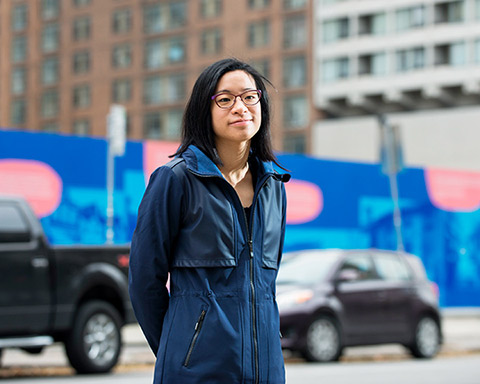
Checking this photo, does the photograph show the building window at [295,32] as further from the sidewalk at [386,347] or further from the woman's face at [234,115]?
the woman's face at [234,115]

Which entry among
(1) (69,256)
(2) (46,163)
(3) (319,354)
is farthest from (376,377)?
(2) (46,163)

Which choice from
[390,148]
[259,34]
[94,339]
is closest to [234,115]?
[94,339]

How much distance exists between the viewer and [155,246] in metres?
3.08

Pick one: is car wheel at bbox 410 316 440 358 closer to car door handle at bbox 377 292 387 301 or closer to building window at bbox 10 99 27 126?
car door handle at bbox 377 292 387 301

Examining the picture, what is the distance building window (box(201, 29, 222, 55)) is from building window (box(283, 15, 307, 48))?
19.2 feet

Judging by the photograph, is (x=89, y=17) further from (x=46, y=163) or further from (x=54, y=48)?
(x=46, y=163)

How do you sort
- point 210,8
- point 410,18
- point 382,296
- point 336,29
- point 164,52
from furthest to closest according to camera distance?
1. point 164,52
2. point 210,8
3. point 336,29
4. point 410,18
5. point 382,296

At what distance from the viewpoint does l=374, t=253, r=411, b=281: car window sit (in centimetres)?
1471

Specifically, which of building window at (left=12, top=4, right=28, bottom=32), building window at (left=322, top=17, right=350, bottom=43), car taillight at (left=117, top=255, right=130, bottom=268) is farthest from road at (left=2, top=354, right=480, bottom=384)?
building window at (left=12, top=4, right=28, bottom=32)

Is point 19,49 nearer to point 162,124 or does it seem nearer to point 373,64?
point 162,124

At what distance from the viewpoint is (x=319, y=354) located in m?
13.5

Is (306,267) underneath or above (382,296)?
above

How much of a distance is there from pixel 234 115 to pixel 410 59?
62.8m

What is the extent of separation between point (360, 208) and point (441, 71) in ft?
136
